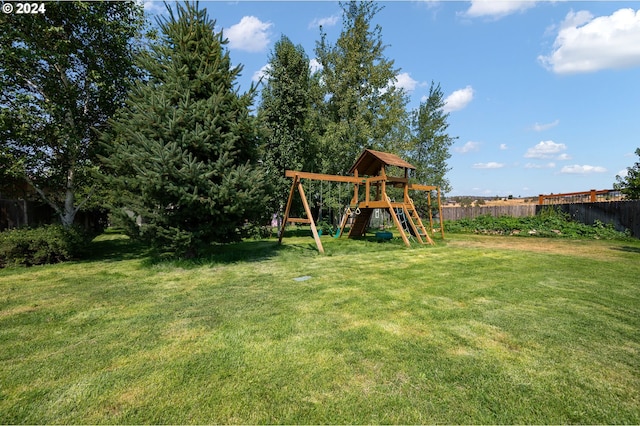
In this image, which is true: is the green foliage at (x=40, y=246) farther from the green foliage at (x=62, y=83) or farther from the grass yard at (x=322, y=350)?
the grass yard at (x=322, y=350)

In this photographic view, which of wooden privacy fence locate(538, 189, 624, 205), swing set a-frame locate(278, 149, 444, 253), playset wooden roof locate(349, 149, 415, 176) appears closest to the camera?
swing set a-frame locate(278, 149, 444, 253)

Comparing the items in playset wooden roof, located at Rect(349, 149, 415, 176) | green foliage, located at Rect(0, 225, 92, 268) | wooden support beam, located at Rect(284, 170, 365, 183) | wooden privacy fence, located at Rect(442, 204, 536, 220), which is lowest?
green foliage, located at Rect(0, 225, 92, 268)

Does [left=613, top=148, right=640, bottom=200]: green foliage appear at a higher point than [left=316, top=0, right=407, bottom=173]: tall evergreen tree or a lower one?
lower

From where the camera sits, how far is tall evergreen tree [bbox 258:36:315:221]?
51.1 ft

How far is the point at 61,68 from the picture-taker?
386 inches

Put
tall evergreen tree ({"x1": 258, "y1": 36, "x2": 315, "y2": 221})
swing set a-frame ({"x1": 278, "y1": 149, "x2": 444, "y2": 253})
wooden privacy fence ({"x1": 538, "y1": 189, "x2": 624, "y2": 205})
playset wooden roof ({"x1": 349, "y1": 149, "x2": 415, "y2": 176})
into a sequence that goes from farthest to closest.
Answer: wooden privacy fence ({"x1": 538, "y1": 189, "x2": 624, "y2": 205}) < tall evergreen tree ({"x1": 258, "y1": 36, "x2": 315, "y2": 221}) < playset wooden roof ({"x1": 349, "y1": 149, "x2": 415, "y2": 176}) < swing set a-frame ({"x1": 278, "y1": 149, "x2": 444, "y2": 253})

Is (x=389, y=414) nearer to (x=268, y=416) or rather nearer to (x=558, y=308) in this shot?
(x=268, y=416)

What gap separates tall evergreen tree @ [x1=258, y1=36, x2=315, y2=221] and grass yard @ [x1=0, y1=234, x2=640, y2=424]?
10.1 m

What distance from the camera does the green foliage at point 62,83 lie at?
8.70 metres

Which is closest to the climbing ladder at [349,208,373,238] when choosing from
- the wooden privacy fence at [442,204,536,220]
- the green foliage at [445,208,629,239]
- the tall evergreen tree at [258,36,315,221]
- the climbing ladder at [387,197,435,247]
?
the climbing ladder at [387,197,435,247]

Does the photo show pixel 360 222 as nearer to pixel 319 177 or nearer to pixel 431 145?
pixel 319 177

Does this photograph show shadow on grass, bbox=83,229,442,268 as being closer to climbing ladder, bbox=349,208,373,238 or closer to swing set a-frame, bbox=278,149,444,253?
swing set a-frame, bbox=278,149,444,253

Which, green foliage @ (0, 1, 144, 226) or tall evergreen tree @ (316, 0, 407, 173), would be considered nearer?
green foliage @ (0, 1, 144, 226)

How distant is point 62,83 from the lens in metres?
9.86
